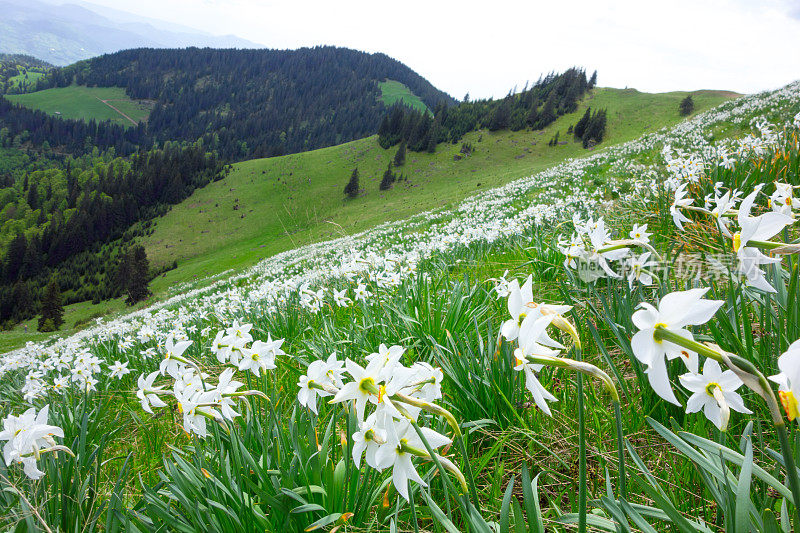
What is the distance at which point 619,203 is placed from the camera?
6684 millimetres

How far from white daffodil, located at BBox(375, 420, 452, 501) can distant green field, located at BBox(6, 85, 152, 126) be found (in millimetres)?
237792

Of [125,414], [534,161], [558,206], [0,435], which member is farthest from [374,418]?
[534,161]

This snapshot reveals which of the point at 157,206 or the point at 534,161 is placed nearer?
the point at 534,161

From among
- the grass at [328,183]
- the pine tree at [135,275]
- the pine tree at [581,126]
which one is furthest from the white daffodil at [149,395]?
the pine tree at [581,126]

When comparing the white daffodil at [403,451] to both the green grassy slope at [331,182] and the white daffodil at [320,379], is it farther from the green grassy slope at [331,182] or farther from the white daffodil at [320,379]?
the green grassy slope at [331,182]

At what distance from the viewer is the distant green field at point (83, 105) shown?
177m

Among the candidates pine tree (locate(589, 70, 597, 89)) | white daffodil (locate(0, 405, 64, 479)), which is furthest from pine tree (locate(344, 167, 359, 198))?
white daffodil (locate(0, 405, 64, 479))

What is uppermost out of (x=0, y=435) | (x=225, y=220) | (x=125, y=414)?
(x=0, y=435)

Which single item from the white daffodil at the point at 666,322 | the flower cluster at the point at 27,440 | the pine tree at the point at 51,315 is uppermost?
the white daffodil at the point at 666,322

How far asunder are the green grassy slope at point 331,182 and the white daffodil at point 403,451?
181 feet

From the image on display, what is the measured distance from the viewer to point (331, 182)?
79.3 meters

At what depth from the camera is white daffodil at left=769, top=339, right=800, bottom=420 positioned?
0.64 metres

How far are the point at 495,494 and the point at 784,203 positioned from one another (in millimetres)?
2227

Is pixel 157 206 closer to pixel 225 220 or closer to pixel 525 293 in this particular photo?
pixel 225 220
